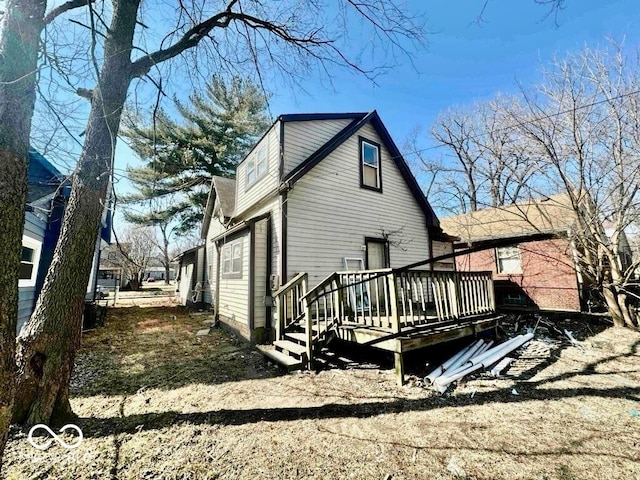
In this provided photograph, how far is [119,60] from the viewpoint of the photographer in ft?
12.1

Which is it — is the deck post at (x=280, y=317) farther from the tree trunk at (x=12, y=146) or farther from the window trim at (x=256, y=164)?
the tree trunk at (x=12, y=146)

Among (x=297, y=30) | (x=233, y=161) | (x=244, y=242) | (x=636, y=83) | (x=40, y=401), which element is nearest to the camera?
(x=40, y=401)

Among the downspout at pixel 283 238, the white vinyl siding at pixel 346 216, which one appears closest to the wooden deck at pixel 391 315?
the downspout at pixel 283 238

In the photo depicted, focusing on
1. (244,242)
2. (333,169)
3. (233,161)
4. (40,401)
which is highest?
(233,161)

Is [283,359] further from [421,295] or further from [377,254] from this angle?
[377,254]

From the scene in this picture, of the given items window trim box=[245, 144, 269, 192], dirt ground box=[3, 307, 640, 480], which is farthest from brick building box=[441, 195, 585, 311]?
window trim box=[245, 144, 269, 192]

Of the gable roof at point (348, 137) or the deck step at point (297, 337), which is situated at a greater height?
the gable roof at point (348, 137)

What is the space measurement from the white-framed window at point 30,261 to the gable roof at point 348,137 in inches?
231

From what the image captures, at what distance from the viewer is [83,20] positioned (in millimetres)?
3688

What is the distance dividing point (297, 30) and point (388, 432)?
5.86 m

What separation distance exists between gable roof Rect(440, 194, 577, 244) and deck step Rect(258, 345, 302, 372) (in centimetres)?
902

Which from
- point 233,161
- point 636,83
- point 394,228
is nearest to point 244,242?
point 394,228

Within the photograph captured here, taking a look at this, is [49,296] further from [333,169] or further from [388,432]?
[333,169]

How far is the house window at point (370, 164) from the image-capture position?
30.9ft
